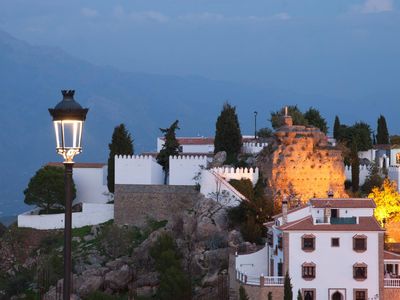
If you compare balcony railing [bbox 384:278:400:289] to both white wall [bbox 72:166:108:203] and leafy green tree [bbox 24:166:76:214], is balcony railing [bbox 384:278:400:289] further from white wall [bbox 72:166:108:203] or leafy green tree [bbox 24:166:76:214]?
leafy green tree [bbox 24:166:76:214]

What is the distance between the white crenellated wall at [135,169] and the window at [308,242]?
1456cm

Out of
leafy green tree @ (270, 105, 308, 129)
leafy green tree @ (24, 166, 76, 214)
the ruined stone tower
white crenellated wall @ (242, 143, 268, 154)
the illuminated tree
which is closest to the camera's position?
the illuminated tree

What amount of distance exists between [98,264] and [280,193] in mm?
9329

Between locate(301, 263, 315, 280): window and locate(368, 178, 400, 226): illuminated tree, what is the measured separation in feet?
30.0

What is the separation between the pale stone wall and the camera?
5150 centimetres

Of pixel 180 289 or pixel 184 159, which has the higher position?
pixel 184 159

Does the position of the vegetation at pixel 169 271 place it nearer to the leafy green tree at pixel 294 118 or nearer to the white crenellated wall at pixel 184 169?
the white crenellated wall at pixel 184 169

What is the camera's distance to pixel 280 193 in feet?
163

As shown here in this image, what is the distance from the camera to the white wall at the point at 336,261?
127ft

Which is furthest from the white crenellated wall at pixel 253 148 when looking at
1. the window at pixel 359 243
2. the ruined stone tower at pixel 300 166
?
the window at pixel 359 243

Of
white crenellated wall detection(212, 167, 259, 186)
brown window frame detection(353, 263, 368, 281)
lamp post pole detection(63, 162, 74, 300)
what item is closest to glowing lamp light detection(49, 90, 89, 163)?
lamp post pole detection(63, 162, 74, 300)

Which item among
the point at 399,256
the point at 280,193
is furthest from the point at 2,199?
the point at 399,256

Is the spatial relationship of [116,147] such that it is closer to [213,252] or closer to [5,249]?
[5,249]

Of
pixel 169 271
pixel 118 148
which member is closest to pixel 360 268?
pixel 169 271
